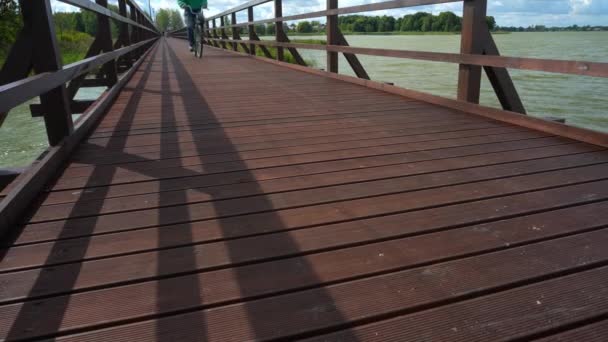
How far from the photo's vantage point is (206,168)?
1.92 metres

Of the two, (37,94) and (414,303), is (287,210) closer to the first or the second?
(414,303)

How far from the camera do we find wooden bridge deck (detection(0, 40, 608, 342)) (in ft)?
3.08

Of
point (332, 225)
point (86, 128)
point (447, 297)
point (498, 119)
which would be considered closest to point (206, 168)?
point (332, 225)

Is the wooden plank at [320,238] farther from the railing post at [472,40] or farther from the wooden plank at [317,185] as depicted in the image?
the railing post at [472,40]

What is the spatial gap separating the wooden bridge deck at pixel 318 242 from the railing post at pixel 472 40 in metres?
0.72

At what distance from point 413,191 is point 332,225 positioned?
0.40 meters

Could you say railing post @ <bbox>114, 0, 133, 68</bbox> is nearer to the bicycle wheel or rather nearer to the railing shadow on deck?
the bicycle wheel

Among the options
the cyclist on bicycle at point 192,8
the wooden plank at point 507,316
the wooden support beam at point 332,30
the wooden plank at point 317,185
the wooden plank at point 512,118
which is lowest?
the wooden plank at point 507,316

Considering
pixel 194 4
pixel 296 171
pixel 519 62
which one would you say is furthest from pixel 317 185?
pixel 194 4

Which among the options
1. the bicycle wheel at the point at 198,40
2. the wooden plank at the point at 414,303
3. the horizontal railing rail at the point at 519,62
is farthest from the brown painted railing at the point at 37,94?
the bicycle wheel at the point at 198,40

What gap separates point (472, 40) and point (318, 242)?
85.1 inches

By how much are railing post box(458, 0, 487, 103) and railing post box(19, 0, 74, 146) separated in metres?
2.29

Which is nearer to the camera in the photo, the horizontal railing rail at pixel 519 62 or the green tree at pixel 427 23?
the horizontal railing rail at pixel 519 62

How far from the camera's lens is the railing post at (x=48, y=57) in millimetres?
1862
